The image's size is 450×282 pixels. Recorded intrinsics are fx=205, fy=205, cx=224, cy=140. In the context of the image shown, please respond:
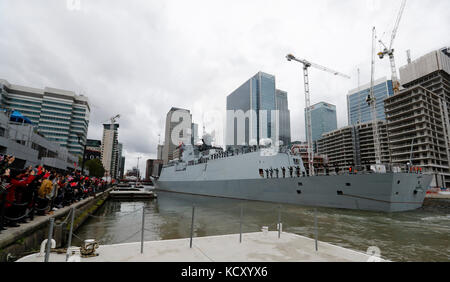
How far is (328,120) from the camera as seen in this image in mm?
132750

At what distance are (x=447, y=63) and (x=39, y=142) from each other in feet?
303

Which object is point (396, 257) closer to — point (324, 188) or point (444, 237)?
point (444, 237)

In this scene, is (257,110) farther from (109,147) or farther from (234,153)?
(109,147)

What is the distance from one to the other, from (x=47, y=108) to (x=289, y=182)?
252 feet

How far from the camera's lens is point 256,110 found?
Answer: 4530 inches

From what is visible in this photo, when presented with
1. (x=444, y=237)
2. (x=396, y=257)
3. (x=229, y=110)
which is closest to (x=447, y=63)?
(x=444, y=237)

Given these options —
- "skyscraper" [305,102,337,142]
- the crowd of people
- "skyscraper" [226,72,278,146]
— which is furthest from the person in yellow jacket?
"skyscraper" [305,102,337,142]

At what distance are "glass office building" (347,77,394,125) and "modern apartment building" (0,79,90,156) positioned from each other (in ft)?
370

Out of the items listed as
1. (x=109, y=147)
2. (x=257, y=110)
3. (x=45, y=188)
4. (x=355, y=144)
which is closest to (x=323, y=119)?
(x=257, y=110)

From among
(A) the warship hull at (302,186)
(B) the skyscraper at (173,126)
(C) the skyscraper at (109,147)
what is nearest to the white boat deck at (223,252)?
(A) the warship hull at (302,186)

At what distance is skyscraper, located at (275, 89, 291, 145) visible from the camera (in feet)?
381

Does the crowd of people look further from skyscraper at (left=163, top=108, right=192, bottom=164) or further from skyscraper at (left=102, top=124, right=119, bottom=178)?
skyscraper at (left=102, top=124, right=119, bottom=178)

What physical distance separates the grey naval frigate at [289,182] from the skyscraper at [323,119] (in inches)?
4419
